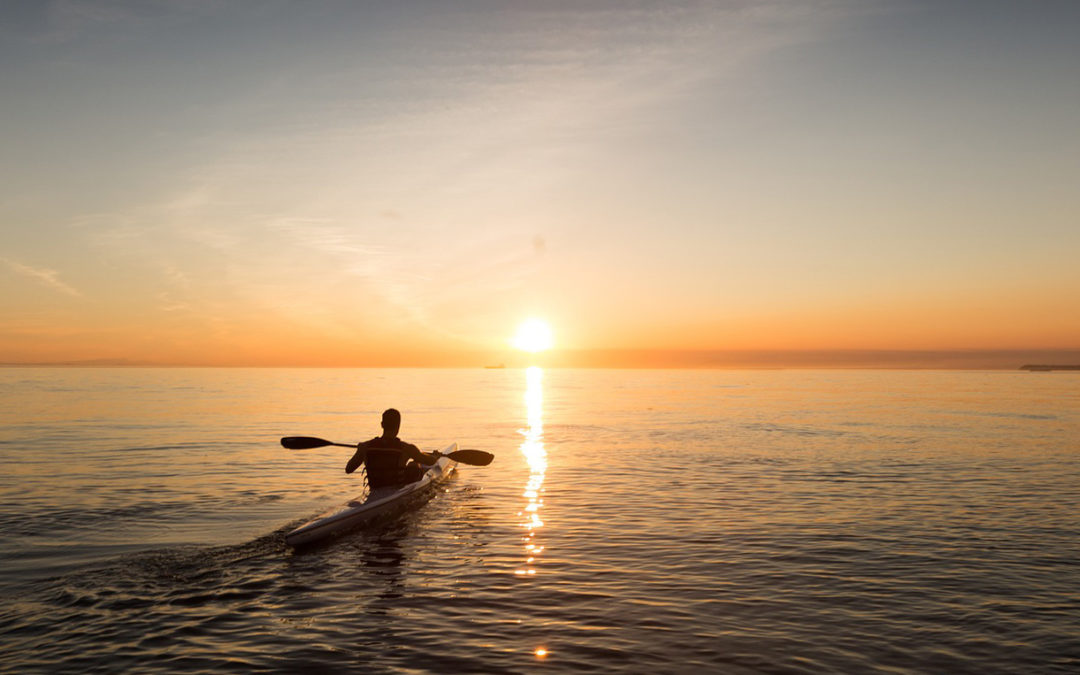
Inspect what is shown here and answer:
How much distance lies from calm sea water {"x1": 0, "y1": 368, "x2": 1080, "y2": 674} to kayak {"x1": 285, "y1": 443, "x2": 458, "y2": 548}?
0.49 meters

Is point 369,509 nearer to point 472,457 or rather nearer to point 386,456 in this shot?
point 386,456

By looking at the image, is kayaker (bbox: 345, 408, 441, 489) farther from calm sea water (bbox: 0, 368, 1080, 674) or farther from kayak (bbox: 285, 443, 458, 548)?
calm sea water (bbox: 0, 368, 1080, 674)

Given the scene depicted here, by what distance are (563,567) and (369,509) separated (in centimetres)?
634

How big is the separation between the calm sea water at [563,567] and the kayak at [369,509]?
495mm

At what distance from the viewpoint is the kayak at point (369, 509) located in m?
15.0

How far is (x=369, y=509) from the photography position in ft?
57.4

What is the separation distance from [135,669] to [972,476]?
86.8 feet

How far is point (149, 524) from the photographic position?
1745 centimetres

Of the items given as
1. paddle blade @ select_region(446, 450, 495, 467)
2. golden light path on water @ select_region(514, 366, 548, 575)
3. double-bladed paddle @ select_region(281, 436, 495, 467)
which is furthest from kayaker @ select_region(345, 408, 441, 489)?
golden light path on water @ select_region(514, 366, 548, 575)

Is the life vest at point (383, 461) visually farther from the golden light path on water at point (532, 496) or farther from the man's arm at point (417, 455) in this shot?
the golden light path on water at point (532, 496)

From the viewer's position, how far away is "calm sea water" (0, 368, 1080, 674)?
30.0 ft

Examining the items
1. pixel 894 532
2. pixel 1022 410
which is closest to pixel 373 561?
pixel 894 532

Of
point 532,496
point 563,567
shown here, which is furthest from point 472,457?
point 563,567

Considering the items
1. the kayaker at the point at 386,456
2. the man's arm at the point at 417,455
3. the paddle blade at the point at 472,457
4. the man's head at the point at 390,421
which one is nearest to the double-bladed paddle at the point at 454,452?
A: the paddle blade at the point at 472,457
